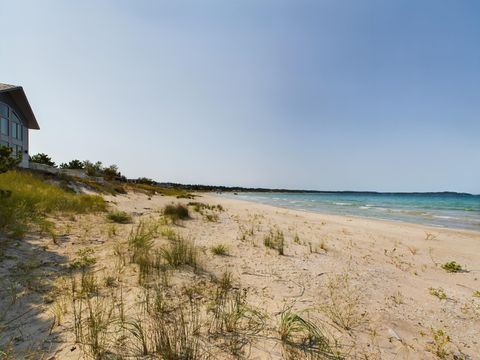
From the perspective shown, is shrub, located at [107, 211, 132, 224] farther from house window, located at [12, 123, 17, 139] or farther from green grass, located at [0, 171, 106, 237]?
house window, located at [12, 123, 17, 139]

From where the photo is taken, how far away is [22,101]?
103 ft

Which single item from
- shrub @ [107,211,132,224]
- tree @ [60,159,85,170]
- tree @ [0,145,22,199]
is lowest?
shrub @ [107,211,132,224]

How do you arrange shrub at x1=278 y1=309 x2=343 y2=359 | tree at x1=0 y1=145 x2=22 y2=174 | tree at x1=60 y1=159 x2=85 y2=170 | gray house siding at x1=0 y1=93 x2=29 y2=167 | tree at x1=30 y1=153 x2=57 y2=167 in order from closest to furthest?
shrub at x1=278 y1=309 x2=343 y2=359
tree at x1=0 y1=145 x2=22 y2=174
gray house siding at x1=0 y1=93 x2=29 y2=167
tree at x1=30 y1=153 x2=57 y2=167
tree at x1=60 y1=159 x2=85 y2=170

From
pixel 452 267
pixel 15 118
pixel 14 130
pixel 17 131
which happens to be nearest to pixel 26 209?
pixel 452 267

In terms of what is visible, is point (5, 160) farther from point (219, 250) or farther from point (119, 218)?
point (219, 250)

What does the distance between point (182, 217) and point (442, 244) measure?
11.4 m

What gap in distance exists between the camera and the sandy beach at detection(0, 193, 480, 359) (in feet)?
9.84

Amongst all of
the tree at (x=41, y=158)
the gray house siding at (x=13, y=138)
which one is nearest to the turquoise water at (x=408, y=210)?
the gray house siding at (x=13, y=138)

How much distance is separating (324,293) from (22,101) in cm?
4078

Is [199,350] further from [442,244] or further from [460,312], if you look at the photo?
[442,244]

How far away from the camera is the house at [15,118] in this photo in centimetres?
→ 2800

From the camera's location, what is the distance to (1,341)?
2725 mm

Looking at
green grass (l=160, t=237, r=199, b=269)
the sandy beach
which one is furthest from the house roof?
green grass (l=160, t=237, r=199, b=269)

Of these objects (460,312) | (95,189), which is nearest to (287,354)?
(460,312)
